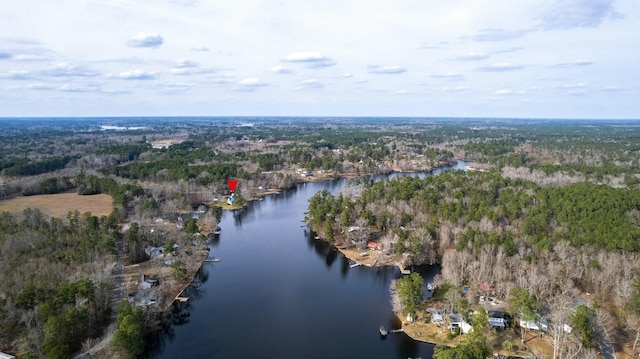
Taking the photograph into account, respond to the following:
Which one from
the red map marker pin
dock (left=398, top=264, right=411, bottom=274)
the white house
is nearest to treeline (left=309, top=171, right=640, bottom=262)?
dock (left=398, top=264, right=411, bottom=274)

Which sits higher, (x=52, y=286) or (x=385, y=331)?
(x=52, y=286)

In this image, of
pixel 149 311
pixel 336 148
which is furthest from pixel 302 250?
pixel 336 148

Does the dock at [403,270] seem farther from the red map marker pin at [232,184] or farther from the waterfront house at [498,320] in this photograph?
the red map marker pin at [232,184]

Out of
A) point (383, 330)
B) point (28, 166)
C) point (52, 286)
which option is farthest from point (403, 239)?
point (28, 166)

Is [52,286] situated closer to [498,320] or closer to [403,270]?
[403,270]

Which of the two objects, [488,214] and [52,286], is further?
[488,214]

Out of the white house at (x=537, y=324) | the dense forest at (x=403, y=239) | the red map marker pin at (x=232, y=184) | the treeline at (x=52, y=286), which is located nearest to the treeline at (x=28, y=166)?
the dense forest at (x=403, y=239)

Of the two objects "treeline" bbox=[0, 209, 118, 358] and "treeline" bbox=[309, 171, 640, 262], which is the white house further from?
"treeline" bbox=[0, 209, 118, 358]
